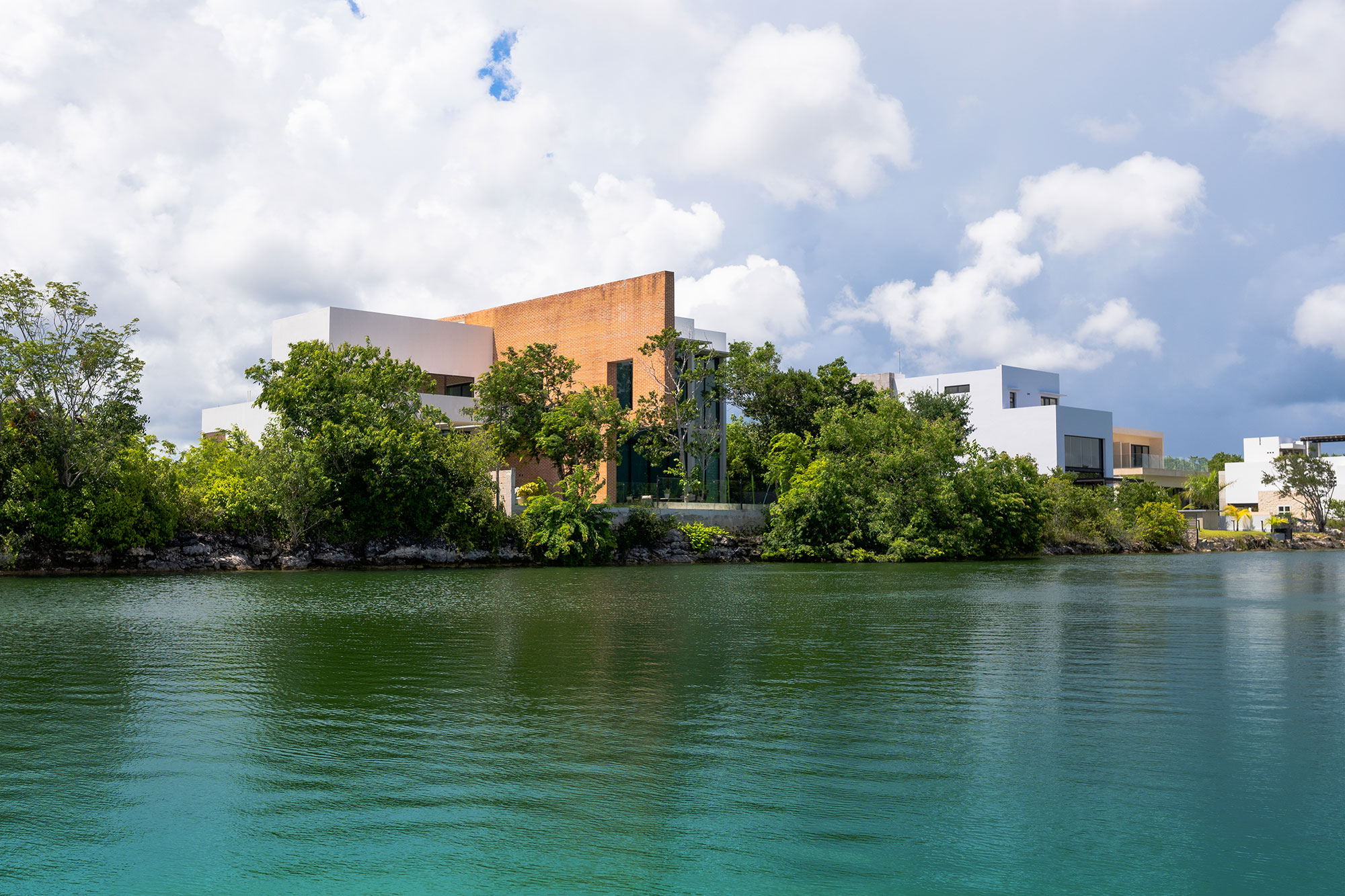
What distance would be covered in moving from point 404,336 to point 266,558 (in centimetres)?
1577

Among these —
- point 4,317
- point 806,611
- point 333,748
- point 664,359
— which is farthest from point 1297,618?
point 4,317

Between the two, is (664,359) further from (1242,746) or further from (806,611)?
(1242,746)

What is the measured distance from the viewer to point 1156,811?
710 centimetres

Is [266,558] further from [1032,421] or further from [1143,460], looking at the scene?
[1143,460]

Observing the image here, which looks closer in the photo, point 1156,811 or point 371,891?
point 371,891

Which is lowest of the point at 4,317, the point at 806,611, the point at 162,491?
the point at 806,611

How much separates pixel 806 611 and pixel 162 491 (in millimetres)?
25100

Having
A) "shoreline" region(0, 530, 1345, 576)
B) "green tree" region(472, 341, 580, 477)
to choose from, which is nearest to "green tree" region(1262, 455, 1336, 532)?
"shoreline" region(0, 530, 1345, 576)

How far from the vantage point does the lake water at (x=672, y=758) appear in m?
6.11

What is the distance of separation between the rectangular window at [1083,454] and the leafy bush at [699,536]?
36549mm

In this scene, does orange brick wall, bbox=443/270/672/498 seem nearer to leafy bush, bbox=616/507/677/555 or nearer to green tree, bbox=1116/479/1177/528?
leafy bush, bbox=616/507/677/555

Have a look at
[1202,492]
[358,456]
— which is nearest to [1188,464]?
[1202,492]

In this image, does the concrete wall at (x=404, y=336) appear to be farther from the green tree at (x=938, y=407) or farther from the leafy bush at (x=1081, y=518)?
the leafy bush at (x=1081, y=518)

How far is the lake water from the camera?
6.11 meters
